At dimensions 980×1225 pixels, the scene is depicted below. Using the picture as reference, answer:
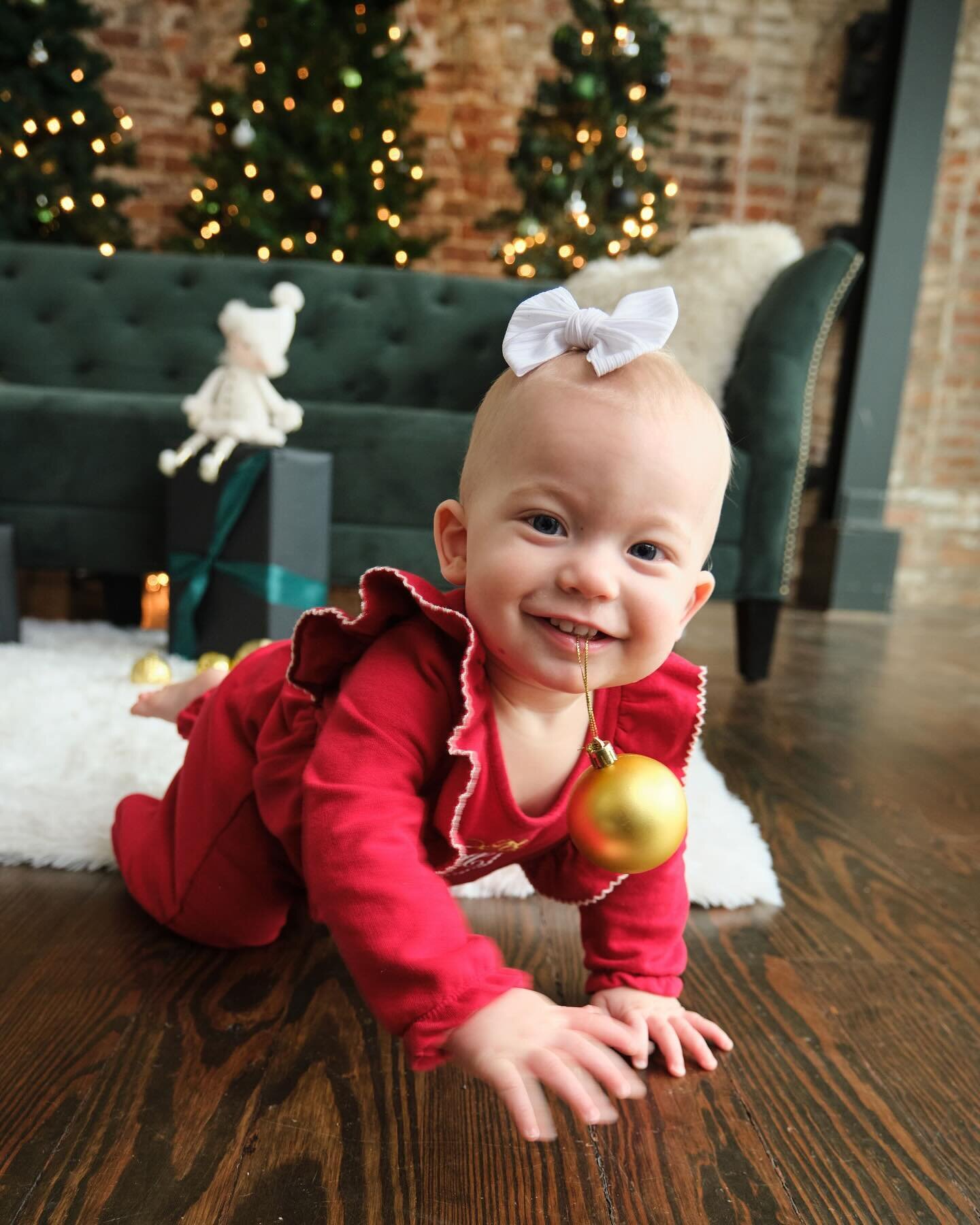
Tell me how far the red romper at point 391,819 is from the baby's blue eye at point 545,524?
0.28 feet

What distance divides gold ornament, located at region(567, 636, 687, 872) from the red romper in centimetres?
8

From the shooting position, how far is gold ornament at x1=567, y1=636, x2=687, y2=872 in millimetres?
588

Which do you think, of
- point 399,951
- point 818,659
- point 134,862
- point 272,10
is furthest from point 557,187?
point 399,951

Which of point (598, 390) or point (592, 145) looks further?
point (592, 145)

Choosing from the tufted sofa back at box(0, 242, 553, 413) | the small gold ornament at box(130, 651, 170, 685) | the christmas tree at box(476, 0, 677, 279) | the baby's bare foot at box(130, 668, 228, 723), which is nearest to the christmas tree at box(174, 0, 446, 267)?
the christmas tree at box(476, 0, 677, 279)

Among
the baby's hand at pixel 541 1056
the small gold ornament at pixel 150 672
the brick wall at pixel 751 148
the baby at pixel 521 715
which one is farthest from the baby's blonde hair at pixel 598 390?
the brick wall at pixel 751 148

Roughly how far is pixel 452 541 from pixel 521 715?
0.44ft

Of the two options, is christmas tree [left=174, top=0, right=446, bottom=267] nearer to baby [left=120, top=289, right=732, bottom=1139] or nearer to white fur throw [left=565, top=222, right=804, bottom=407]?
white fur throw [left=565, top=222, right=804, bottom=407]

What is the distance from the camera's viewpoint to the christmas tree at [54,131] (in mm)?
3285

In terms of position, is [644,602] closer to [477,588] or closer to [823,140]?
[477,588]

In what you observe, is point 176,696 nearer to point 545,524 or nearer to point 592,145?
point 545,524

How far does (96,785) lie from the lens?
1.08 meters

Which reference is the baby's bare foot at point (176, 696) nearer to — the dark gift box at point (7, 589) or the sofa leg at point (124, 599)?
the dark gift box at point (7, 589)

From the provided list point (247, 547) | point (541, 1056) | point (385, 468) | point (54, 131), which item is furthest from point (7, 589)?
point (54, 131)
